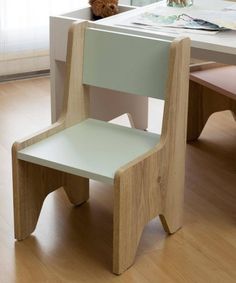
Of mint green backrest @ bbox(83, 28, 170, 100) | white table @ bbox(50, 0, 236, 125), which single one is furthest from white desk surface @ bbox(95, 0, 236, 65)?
mint green backrest @ bbox(83, 28, 170, 100)

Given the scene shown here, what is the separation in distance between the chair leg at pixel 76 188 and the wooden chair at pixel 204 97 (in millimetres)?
650

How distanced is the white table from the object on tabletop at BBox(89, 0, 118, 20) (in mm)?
43

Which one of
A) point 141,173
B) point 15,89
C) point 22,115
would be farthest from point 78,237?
point 15,89

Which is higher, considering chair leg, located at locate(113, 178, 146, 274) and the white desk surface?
the white desk surface

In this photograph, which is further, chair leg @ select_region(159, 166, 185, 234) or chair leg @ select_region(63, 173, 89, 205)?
chair leg @ select_region(63, 173, 89, 205)

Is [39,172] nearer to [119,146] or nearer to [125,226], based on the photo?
[119,146]

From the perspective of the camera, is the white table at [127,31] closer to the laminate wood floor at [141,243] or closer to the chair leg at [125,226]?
the laminate wood floor at [141,243]

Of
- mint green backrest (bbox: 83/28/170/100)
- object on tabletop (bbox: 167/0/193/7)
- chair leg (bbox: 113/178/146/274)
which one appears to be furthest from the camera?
object on tabletop (bbox: 167/0/193/7)

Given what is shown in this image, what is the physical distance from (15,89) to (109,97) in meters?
0.91

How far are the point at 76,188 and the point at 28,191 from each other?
0.79 feet

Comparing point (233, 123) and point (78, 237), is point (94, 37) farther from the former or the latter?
point (233, 123)

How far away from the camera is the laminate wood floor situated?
1.87 m

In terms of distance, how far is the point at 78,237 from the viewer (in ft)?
6.75

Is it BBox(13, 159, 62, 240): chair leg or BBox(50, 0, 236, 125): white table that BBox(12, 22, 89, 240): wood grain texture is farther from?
BBox(50, 0, 236, 125): white table
